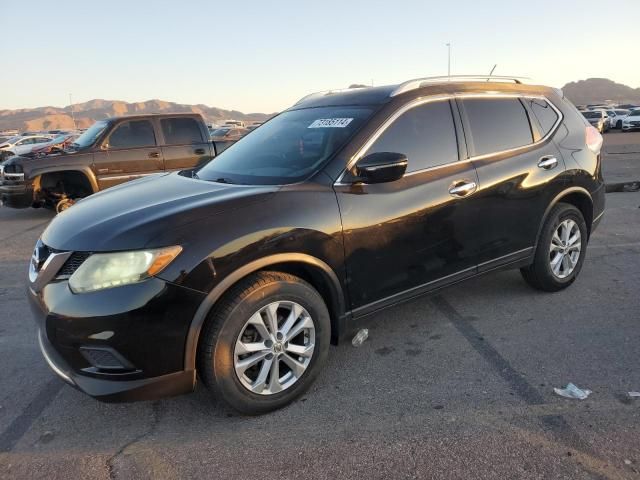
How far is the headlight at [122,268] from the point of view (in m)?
2.45

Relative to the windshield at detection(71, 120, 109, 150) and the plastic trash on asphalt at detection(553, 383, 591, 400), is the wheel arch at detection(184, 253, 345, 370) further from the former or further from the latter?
the windshield at detection(71, 120, 109, 150)

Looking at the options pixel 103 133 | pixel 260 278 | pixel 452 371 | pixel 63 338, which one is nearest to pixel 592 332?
pixel 452 371

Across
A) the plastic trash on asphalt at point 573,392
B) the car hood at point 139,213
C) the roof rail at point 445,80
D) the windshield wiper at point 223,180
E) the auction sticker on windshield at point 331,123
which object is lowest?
the plastic trash on asphalt at point 573,392

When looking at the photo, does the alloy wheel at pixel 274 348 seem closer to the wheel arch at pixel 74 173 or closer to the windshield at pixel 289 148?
the windshield at pixel 289 148

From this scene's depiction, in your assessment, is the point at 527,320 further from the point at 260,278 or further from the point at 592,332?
the point at 260,278

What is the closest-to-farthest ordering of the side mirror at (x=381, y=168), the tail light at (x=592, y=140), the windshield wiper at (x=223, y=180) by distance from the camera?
the side mirror at (x=381, y=168)
the windshield wiper at (x=223, y=180)
the tail light at (x=592, y=140)

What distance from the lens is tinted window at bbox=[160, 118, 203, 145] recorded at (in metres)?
9.27

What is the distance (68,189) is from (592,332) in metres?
8.60

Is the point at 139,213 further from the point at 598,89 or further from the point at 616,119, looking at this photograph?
the point at 598,89

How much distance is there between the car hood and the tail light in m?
3.17

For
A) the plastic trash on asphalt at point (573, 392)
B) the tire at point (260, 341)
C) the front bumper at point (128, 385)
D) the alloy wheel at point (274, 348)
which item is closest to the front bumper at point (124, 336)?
the front bumper at point (128, 385)

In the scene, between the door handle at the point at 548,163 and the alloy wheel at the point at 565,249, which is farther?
the alloy wheel at the point at 565,249

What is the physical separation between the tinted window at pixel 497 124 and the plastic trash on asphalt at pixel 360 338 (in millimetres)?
1573

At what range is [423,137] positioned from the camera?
139 inches
